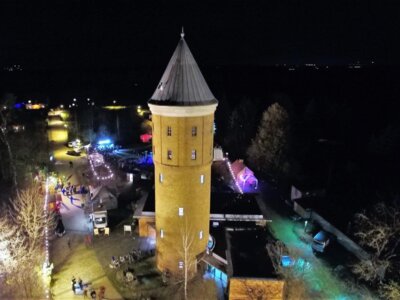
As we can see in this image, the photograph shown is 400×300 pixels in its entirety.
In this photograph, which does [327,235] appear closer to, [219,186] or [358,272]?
[358,272]

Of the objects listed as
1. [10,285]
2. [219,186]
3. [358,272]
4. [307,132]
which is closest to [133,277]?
[10,285]

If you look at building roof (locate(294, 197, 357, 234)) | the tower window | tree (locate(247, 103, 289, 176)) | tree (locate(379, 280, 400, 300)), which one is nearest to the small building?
building roof (locate(294, 197, 357, 234))

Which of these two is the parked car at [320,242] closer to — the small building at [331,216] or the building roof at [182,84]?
the small building at [331,216]

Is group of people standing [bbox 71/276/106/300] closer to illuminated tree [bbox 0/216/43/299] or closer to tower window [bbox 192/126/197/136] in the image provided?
illuminated tree [bbox 0/216/43/299]

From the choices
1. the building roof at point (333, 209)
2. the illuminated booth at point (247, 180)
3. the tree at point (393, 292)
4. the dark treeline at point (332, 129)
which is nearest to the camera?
the tree at point (393, 292)

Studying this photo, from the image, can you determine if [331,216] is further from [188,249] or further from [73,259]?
[73,259]

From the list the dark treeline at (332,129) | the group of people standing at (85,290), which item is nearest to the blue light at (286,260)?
the group of people standing at (85,290)

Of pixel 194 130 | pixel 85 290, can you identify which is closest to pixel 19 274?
pixel 85 290
